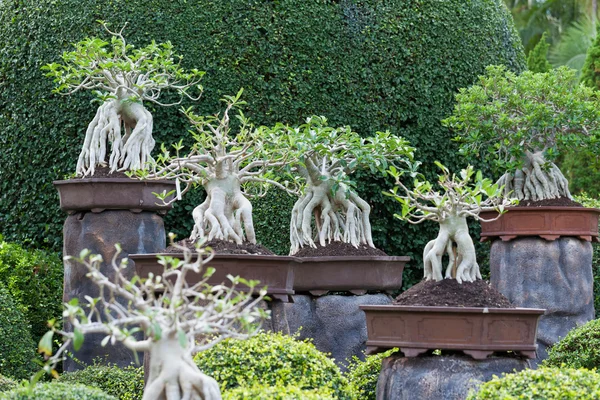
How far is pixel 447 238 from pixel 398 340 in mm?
657

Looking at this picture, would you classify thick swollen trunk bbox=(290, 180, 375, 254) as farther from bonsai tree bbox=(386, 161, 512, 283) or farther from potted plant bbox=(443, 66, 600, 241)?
bonsai tree bbox=(386, 161, 512, 283)


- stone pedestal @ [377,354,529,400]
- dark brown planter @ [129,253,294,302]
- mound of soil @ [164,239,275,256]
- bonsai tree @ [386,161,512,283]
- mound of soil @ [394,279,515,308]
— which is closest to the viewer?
stone pedestal @ [377,354,529,400]

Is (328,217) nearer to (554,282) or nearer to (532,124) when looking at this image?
(532,124)

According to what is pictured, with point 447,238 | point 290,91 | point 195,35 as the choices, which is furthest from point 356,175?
point 447,238

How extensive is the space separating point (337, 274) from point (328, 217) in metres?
0.45

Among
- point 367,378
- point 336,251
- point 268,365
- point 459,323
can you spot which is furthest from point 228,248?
point 459,323

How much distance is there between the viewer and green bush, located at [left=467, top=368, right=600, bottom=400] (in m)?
3.72

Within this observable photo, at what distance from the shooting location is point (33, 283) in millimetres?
7121

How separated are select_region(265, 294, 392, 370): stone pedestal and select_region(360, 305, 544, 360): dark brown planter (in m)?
1.47

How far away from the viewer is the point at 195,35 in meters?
7.99

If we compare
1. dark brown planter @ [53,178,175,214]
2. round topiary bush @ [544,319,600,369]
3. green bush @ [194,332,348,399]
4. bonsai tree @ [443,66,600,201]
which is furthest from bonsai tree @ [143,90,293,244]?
bonsai tree @ [443,66,600,201]

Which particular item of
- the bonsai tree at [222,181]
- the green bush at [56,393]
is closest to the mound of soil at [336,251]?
the bonsai tree at [222,181]

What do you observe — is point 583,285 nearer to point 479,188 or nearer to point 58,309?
point 479,188

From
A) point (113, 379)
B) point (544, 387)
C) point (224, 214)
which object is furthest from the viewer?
point (113, 379)
